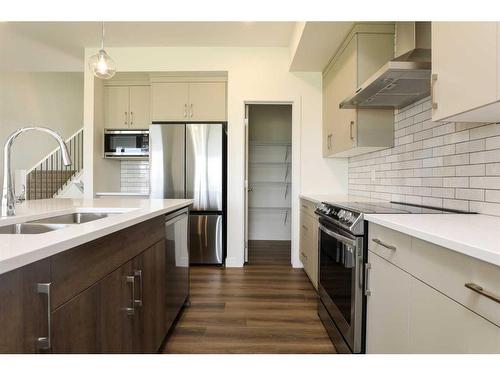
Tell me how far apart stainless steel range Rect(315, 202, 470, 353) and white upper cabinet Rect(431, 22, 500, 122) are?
1.86 feet

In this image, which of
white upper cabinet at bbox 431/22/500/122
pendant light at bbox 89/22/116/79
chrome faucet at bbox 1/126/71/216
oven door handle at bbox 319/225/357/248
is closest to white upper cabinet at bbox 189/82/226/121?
pendant light at bbox 89/22/116/79

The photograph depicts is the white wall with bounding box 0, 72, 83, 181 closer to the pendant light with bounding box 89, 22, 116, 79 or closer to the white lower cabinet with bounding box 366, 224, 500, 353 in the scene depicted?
the pendant light with bounding box 89, 22, 116, 79

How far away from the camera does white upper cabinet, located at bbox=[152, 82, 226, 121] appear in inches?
157

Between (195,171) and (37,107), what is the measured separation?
4.56 metres

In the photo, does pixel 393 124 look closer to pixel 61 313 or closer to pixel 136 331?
pixel 136 331

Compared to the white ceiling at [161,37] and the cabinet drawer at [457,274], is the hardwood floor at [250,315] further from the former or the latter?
the white ceiling at [161,37]

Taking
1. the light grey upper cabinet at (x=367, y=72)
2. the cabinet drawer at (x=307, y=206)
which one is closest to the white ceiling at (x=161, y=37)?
the light grey upper cabinet at (x=367, y=72)

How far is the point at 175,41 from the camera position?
373 cm

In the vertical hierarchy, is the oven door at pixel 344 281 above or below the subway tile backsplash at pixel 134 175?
below

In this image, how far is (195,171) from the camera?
3.79m

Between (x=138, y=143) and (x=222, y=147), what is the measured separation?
1195mm

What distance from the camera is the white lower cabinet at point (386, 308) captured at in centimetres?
119

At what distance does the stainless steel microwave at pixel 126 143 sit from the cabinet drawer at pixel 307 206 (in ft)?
6.99

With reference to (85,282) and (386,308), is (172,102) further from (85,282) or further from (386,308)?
(386,308)
